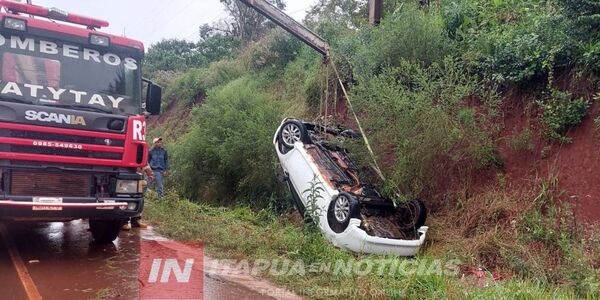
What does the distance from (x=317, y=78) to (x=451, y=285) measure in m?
8.38

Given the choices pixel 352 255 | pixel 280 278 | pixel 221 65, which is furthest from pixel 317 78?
pixel 221 65

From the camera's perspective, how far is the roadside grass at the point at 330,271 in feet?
14.4

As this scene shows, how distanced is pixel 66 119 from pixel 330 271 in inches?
134

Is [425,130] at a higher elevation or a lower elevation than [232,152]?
higher

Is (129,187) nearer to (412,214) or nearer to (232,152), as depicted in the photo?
(412,214)

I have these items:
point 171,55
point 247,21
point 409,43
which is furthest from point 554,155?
point 171,55

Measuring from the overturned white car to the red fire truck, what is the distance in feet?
8.27

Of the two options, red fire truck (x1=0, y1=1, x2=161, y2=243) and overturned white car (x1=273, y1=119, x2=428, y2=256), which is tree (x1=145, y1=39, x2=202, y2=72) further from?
red fire truck (x1=0, y1=1, x2=161, y2=243)

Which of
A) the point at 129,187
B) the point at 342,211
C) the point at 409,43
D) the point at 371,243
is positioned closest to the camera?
the point at 129,187

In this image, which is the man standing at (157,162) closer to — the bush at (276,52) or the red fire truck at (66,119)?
the red fire truck at (66,119)

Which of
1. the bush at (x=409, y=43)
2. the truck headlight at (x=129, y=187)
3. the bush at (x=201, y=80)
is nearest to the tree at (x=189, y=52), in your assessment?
the bush at (x=201, y=80)

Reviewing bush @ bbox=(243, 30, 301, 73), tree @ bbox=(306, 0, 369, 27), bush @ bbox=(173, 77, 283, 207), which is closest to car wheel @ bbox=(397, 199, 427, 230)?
bush @ bbox=(173, 77, 283, 207)

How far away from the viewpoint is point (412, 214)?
6.96m

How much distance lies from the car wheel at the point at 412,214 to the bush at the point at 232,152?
10.3ft
